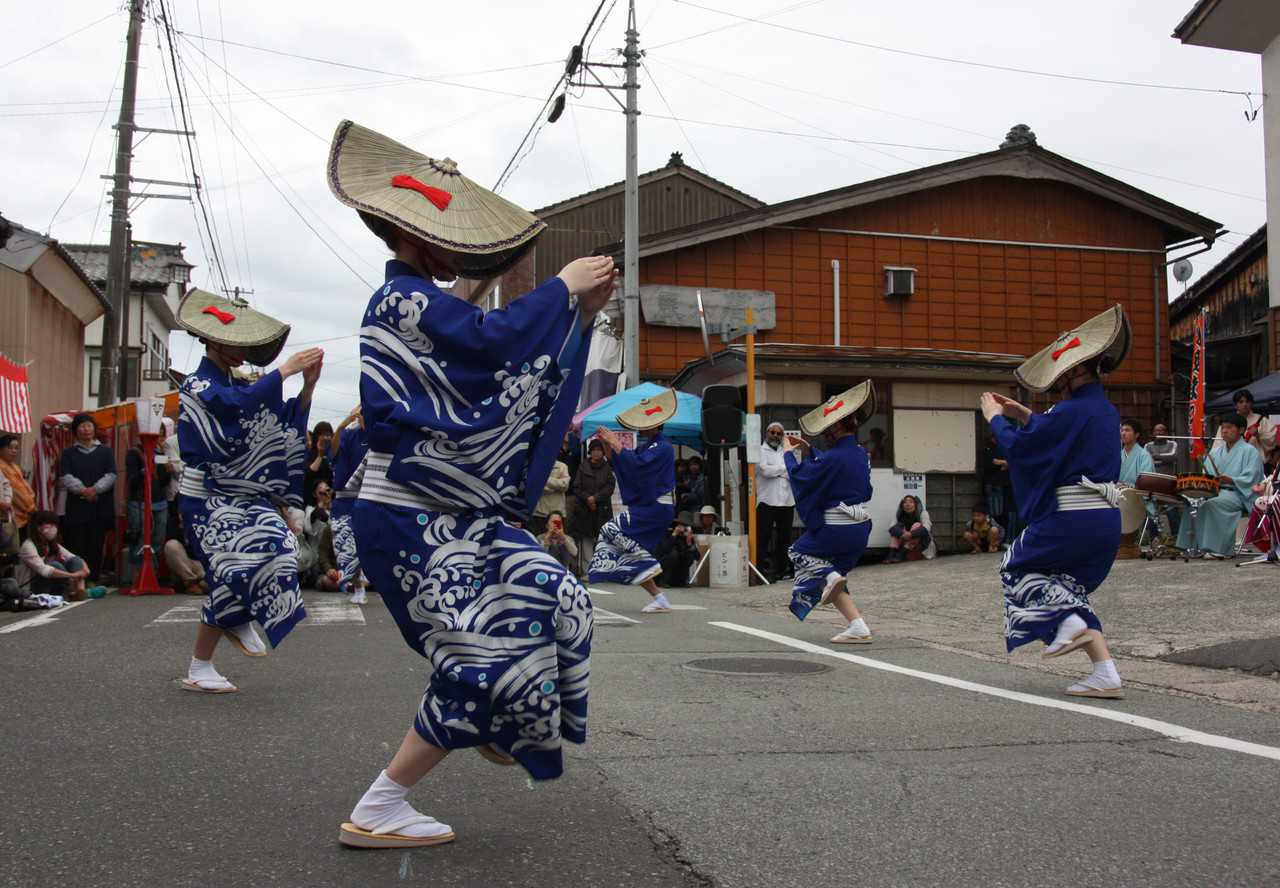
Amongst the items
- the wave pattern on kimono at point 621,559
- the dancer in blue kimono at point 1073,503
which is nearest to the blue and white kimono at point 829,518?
Answer: the dancer in blue kimono at point 1073,503

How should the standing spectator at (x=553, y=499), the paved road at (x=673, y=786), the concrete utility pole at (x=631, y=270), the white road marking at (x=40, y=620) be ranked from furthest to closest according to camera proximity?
1. the concrete utility pole at (x=631, y=270)
2. the standing spectator at (x=553, y=499)
3. the white road marking at (x=40, y=620)
4. the paved road at (x=673, y=786)

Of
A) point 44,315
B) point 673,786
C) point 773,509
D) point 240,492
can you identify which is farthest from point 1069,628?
point 44,315

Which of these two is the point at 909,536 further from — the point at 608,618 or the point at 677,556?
the point at 608,618

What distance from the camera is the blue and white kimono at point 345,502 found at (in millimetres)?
10828

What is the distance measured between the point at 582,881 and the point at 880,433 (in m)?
14.6

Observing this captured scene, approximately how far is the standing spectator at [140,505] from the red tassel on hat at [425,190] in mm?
11086

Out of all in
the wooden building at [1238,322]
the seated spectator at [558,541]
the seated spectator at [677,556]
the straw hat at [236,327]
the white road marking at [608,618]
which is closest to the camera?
the straw hat at [236,327]

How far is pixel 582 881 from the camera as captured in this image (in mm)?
2922

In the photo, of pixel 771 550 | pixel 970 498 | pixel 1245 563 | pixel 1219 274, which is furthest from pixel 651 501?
pixel 1219 274

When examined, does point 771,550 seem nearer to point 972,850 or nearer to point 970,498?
point 970,498

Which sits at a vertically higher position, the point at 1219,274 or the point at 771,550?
the point at 1219,274

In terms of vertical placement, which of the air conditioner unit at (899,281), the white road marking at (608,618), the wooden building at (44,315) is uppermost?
the air conditioner unit at (899,281)

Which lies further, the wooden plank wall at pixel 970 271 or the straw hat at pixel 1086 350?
the wooden plank wall at pixel 970 271

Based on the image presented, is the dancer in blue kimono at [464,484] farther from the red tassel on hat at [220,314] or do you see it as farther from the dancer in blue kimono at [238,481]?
the red tassel on hat at [220,314]
